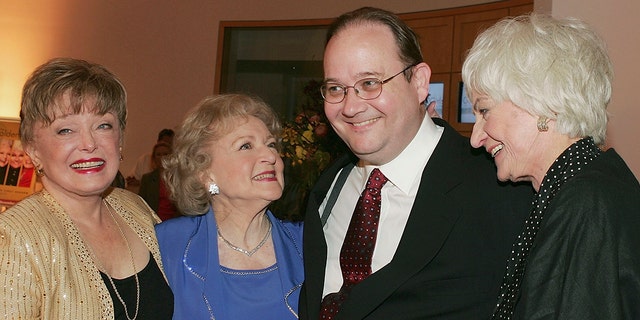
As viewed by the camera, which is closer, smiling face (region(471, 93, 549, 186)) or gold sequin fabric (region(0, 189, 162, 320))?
smiling face (region(471, 93, 549, 186))

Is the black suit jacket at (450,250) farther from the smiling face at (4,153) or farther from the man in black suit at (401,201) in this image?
the smiling face at (4,153)

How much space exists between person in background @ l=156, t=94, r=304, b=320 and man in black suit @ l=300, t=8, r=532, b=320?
23 centimetres

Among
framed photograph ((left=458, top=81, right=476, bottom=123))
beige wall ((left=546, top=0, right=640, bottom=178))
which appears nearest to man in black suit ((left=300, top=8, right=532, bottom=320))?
beige wall ((left=546, top=0, right=640, bottom=178))

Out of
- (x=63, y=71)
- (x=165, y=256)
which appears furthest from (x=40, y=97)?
(x=165, y=256)

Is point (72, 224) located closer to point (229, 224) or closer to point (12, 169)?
point (229, 224)

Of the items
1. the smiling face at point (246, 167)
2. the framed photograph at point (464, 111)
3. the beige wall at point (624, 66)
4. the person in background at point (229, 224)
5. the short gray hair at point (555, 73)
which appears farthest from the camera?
the framed photograph at point (464, 111)

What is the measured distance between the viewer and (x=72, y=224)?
244cm

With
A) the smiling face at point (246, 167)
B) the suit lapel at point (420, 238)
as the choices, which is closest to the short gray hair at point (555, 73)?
the suit lapel at point (420, 238)

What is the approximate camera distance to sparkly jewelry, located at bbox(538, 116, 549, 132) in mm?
1802

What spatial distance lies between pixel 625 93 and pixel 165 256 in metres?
2.15

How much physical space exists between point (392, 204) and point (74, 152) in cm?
112

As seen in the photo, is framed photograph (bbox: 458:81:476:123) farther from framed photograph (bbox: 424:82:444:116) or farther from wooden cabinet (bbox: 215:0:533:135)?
framed photograph (bbox: 424:82:444:116)

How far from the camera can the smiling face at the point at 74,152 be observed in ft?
7.83

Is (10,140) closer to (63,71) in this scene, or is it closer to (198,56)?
(198,56)
